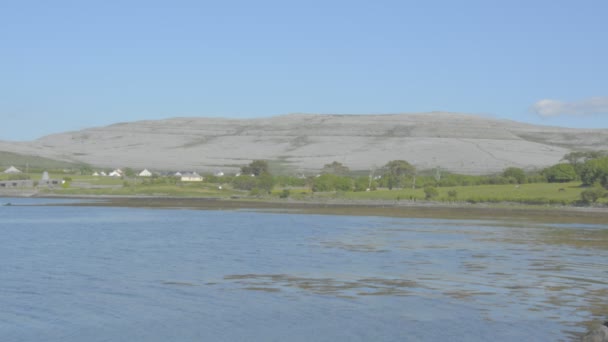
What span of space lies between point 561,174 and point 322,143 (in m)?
74.4

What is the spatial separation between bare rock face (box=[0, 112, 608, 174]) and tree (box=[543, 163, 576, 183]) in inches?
1354

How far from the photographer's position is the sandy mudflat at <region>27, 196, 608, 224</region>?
60.2 m

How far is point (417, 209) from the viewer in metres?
70.7

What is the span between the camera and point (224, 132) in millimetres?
180125

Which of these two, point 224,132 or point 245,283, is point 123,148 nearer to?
point 224,132

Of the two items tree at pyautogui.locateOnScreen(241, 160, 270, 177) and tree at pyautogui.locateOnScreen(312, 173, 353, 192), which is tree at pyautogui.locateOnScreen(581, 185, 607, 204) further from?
tree at pyautogui.locateOnScreen(241, 160, 270, 177)

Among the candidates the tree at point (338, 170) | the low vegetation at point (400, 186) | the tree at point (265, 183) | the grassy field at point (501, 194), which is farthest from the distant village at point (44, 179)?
the grassy field at point (501, 194)

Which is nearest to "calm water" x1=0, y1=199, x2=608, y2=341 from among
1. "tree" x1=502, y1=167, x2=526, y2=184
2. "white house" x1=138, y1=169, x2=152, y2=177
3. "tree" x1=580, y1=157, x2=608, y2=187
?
"tree" x1=580, y1=157, x2=608, y2=187

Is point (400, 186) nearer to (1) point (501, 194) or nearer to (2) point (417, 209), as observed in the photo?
(1) point (501, 194)

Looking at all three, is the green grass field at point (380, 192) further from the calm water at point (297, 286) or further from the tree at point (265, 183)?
the calm water at point (297, 286)

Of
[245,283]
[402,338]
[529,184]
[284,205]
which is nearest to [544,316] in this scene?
[402,338]

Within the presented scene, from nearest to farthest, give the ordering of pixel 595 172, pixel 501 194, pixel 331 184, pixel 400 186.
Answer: pixel 595 172 → pixel 501 194 → pixel 331 184 → pixel 400 186

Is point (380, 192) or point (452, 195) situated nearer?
point (452, 195)

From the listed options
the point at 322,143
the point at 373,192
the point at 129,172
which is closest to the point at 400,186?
the point at 373,192
